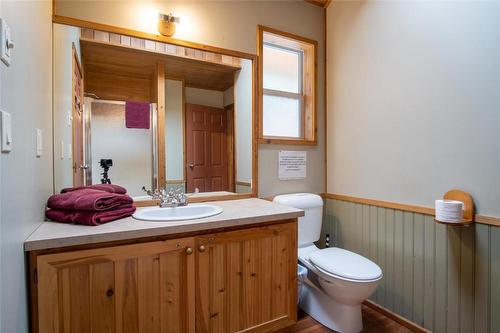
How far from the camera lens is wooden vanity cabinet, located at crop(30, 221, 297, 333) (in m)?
1.05

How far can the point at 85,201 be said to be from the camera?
3.91 ft

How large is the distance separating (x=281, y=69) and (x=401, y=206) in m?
1.48

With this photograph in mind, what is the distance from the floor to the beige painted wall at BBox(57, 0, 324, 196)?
963mm

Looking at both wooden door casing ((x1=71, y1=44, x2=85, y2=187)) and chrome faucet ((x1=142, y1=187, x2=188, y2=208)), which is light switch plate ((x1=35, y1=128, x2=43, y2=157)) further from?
chrome faucet ((x1=142, y1=187, x2=188, y2=208))

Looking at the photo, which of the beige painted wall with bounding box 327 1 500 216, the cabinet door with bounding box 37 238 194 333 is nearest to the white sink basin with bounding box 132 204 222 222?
the cabinet door with bounding box 37 238 194 333

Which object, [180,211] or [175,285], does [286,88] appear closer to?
[180,211]

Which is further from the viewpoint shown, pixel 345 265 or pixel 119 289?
pixel 345 265

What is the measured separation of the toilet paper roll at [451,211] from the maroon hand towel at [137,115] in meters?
1.85

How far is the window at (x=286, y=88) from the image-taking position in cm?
219

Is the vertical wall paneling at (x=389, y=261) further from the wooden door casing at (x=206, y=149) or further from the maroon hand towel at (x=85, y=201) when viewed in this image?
the maroon hand towel at (x=85, y=201)

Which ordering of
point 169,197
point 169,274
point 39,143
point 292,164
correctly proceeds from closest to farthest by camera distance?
point 39,143 < point 169,274 < point 169,197 < point 292,164

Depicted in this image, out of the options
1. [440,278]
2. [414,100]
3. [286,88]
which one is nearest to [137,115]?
[286,88]

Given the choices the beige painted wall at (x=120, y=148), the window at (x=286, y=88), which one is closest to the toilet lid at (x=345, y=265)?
the window at (x=286, y=88)

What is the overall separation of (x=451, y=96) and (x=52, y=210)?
2230mm
